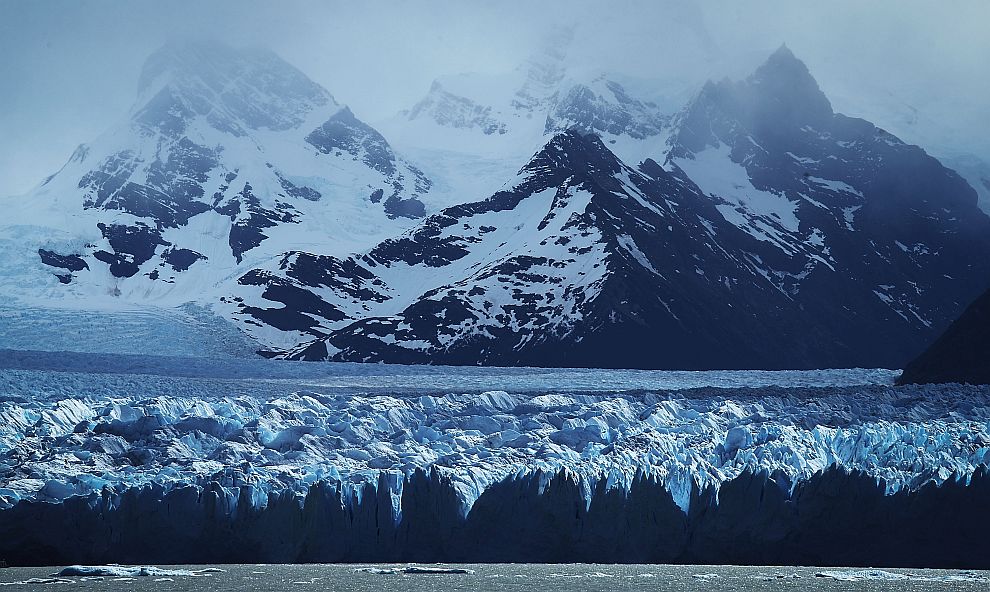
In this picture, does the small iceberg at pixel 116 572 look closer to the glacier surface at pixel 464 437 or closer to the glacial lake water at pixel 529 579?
the glacial lake water at pixel 529 579

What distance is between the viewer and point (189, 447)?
36.0 m

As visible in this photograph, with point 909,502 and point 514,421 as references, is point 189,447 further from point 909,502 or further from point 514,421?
point 909,502

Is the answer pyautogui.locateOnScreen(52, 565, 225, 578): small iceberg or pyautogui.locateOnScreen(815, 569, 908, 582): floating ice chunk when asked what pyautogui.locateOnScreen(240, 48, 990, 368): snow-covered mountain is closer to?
pyautogui.locateOnScreen(815, 569, 908, 582): floating ice chunk

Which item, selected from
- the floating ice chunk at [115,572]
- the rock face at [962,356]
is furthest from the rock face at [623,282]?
the floating ice chunk at [115,572]

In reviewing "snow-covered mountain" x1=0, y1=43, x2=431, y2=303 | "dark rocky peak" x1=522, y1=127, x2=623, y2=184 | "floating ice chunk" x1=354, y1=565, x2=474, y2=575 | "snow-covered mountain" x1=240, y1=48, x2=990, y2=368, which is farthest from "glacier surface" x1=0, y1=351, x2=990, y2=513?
"dark rocky peak" x1=522, y1=127, x2=623, y2=184

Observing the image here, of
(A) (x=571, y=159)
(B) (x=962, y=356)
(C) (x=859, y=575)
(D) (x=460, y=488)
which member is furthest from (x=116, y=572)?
(A) (x=571, y=159)

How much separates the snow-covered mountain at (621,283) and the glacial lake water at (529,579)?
80939mm

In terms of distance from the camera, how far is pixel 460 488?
110 ft

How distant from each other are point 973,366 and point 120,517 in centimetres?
4043

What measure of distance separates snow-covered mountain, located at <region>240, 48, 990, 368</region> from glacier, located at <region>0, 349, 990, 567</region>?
76296mm

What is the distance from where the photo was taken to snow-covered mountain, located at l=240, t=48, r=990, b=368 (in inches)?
4796

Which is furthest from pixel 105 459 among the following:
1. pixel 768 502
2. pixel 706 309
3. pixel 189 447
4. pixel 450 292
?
pixel 706 309

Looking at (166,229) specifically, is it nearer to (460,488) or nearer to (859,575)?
(460,488)

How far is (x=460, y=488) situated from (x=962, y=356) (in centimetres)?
3518
